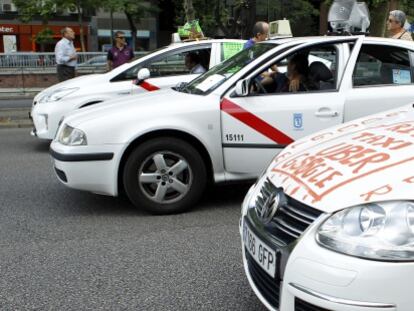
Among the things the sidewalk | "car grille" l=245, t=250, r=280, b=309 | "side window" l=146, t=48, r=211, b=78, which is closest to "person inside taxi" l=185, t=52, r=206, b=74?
"side window" l=146, t=48, r=211, b=78

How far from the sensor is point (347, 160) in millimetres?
2496

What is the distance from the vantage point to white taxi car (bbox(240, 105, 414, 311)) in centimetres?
204

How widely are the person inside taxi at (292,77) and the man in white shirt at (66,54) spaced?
689 cm

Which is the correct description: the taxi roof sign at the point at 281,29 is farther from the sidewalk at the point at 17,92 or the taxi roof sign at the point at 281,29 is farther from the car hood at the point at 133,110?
the sidewalk at the point at 17,92

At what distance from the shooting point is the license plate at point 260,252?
93.8 inches

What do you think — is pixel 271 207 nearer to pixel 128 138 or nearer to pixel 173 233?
pixel 173 233

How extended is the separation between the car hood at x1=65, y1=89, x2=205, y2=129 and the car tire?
238 mm

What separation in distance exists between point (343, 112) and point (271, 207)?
99.0 inches

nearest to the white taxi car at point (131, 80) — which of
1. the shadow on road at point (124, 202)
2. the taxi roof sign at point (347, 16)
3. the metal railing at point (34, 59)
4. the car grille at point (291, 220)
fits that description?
the taxi roof sign at point (347, 16)

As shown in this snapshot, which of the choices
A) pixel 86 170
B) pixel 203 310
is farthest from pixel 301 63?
pixel 203 310

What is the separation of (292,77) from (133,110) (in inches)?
63.6

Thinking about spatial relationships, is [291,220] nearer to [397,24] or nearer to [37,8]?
[397,24]

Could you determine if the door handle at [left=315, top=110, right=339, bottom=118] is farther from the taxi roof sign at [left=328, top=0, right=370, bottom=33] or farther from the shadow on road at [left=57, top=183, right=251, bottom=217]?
the taxi roof sign at [left=328, top=0, right=370, bottom=33]

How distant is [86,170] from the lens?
15.2ft
